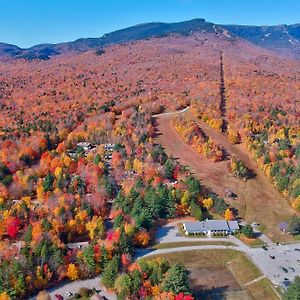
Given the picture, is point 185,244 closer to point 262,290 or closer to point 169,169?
point 262,290

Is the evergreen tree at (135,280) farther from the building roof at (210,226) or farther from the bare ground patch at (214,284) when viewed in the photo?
the building roof at (210,226)

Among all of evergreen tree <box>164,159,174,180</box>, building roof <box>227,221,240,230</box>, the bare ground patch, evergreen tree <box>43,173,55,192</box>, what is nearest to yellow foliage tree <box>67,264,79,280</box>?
the bare ground patch

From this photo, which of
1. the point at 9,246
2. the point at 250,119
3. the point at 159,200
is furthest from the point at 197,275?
the point at 250,119

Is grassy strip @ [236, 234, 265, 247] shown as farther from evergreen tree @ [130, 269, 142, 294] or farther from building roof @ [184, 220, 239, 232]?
evergreen tree @ [130, 269, 142, 294]

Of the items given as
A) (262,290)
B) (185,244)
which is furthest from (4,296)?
(262,290)

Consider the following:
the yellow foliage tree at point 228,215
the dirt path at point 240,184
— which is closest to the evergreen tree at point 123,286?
the yellow foliage tree at point 228,215
